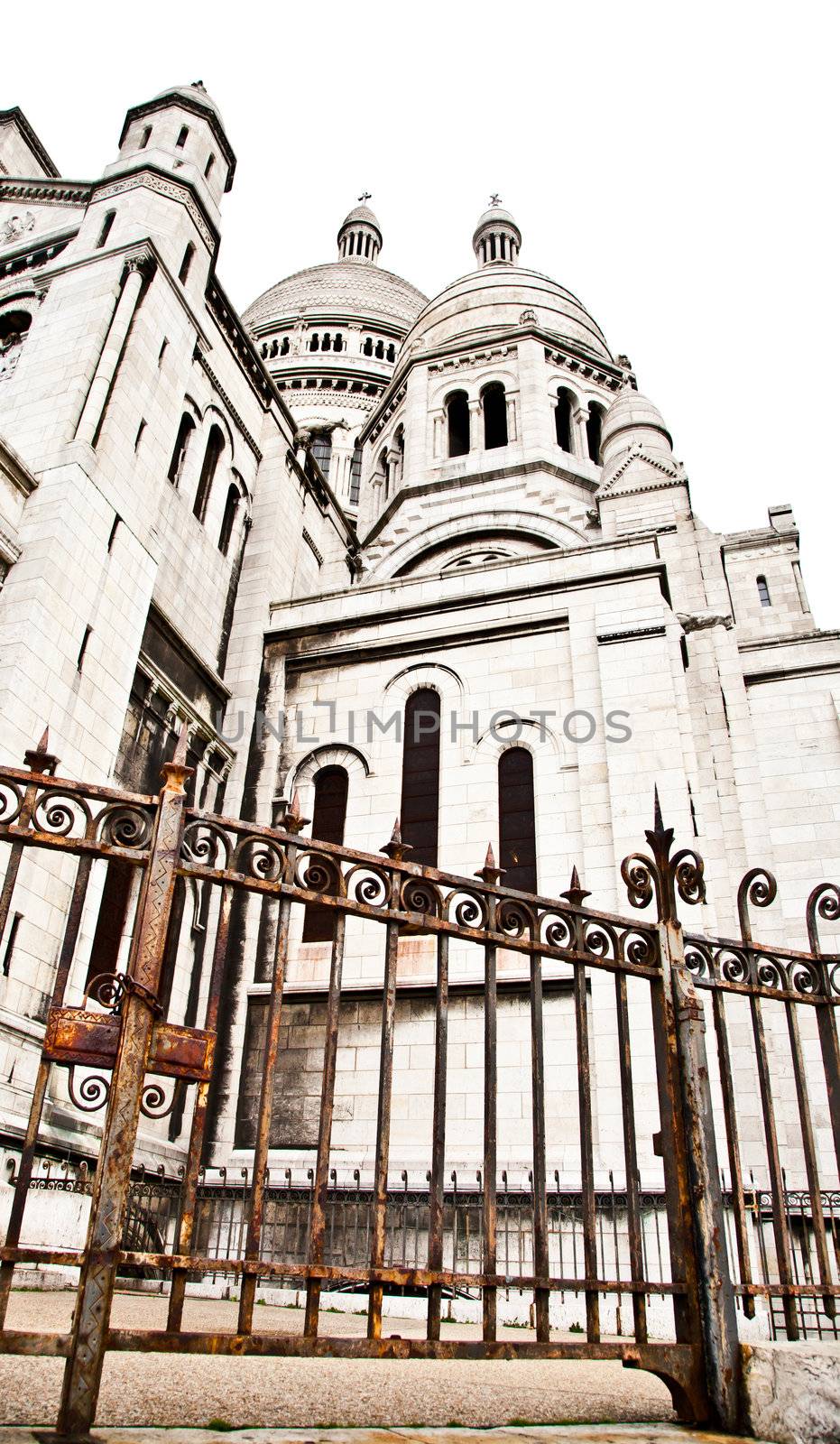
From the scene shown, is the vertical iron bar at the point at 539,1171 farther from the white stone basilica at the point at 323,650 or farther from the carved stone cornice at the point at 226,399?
the carved stone cornice at the point at 226,399

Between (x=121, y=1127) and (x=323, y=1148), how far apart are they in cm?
84

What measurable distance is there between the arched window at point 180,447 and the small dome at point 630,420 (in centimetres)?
870

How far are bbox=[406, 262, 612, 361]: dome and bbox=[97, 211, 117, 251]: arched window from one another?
9.53m

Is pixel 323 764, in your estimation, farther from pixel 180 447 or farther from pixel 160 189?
pixel 160 189

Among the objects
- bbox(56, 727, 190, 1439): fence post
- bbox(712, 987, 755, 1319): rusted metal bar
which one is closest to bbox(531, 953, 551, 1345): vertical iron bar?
bbox(712, 987, 755, 1319): rusted metal bar

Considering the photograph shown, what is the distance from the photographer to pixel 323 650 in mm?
15398

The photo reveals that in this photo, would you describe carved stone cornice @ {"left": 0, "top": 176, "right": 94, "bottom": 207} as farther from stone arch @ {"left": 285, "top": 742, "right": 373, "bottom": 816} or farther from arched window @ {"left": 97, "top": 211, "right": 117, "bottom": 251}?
stone arch @ {"left": 285, "top": 742, "right": 373, "bottom": 816}

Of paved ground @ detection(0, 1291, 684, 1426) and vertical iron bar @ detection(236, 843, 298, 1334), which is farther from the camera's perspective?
vertical iron bar @ detection(236, 843, 298, 1334)

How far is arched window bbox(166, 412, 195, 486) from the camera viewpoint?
50.5ft

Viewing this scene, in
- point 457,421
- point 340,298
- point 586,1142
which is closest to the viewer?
point 586,1142

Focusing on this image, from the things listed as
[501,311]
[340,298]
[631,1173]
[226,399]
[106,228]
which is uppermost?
[340,298]

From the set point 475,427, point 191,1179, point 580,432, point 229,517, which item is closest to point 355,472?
point 475,427

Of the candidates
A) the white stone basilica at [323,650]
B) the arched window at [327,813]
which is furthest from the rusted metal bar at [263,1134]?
the arched window at [327,813]

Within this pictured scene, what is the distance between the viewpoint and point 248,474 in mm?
17984
